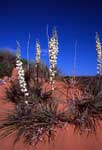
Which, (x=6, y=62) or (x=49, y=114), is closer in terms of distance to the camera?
(x=49, y=114)

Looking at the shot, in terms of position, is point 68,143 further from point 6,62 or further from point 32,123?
point 6,62

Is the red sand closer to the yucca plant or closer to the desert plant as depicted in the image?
the yucca plant

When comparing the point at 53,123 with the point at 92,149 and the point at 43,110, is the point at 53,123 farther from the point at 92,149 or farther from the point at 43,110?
the point at 92,149

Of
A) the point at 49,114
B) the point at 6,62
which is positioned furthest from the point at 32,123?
the point at 6,62

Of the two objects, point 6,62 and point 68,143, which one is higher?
point 6,62

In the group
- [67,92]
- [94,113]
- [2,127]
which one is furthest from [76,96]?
[2,127]

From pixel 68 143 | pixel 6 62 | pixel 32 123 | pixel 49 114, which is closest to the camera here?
pixel 68 143

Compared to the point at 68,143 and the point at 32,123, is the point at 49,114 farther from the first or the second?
the point at 68,143

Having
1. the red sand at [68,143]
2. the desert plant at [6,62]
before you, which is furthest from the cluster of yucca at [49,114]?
the desert plant at [6,62]

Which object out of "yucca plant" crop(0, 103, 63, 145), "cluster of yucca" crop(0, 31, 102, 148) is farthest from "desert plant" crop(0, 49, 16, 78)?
"yucca plant" crop(0, 103, 63, 145)

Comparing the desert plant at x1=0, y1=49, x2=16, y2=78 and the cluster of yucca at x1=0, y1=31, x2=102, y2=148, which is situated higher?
the desert plant at x1=0, y1=49, x2=16, y2=78

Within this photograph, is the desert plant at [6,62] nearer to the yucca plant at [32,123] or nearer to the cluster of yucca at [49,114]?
the cluster of yucca at [49,114]

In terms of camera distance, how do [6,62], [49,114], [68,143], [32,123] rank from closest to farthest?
[68,143] → [32,123] → [49,114] → [6,62]

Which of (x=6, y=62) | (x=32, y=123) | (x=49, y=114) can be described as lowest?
(x=32, y=123)
